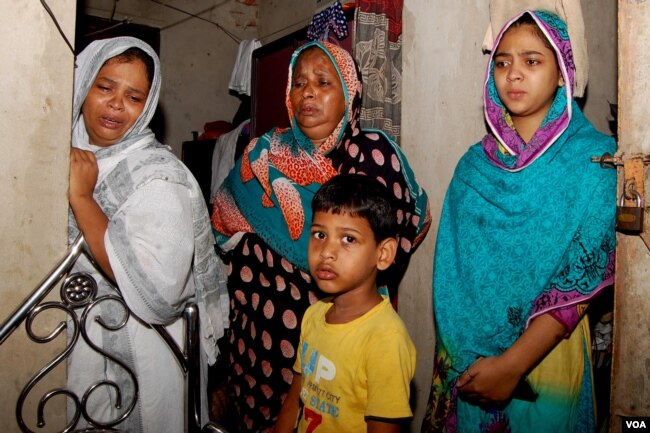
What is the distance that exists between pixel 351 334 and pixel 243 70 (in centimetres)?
525

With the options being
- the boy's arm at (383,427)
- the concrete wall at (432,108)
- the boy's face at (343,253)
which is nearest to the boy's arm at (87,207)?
the boy's face at (343,253)

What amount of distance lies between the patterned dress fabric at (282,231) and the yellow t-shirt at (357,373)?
0.62 metres

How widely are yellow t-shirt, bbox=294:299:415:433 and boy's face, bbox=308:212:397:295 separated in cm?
11

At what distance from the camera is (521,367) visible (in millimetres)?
1565

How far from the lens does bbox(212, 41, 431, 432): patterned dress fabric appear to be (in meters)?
2.21

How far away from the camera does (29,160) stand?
4.07ft

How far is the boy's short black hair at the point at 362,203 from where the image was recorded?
1.57 meters

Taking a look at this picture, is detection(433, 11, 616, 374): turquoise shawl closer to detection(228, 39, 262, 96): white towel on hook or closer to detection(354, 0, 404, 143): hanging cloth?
detection(354, 0, 404, 143): hanging cloth

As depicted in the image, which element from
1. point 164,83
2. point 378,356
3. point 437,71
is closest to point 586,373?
point 378,356

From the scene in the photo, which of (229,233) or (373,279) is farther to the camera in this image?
(229,233)

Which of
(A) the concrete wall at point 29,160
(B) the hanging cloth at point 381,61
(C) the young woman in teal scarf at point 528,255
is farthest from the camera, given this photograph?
(B) the hanging cloth at point 381,61

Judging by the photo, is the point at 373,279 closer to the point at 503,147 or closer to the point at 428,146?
the point at 503,147

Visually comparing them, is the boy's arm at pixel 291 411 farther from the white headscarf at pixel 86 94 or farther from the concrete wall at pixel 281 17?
the concrete wall at pixel 281 17

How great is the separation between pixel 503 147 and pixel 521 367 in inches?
29.7
